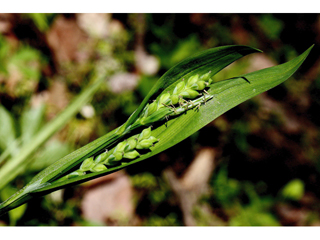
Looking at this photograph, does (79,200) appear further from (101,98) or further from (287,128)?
(287,128)

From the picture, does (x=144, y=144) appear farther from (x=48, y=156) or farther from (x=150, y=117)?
(x=48, y=156)

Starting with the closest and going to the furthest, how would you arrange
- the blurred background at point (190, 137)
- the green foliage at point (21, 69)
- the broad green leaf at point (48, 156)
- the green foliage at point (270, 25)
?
the broad green leaf at point (48, 156) → the green foliage at point (21, 69) → the blurred background at point (190, 137) → the green foliage at point (270, 25)

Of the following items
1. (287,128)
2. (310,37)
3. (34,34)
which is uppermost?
(34,34)

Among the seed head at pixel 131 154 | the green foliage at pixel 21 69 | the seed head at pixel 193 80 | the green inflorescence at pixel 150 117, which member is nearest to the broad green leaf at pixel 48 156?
the green foliage at pixel 21 69

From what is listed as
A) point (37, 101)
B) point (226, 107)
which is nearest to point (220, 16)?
point (37, 101)

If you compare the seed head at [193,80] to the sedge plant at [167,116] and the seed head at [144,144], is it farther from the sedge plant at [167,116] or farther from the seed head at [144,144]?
the seed head at [144,144]

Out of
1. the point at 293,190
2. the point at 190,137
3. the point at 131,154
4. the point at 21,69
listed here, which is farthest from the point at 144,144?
the point at 293,190

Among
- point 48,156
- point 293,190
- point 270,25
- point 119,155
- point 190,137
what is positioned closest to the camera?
point 119,155
